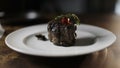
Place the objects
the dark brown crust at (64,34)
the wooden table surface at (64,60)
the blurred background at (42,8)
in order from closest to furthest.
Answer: the wooden table surface at (64,60) → the dark brown crust at (64,34) → the blurred background at (42,8)

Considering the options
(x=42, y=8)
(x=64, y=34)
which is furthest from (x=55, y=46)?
(x=42, y=8)

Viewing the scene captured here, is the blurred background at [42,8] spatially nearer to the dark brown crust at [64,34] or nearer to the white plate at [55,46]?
the white plate at [55,46]

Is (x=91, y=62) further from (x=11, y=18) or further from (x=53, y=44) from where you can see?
(x=11, y=18)

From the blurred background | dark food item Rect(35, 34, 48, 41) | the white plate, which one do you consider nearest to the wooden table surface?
the white plate

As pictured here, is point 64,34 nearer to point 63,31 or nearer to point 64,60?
point 63,31

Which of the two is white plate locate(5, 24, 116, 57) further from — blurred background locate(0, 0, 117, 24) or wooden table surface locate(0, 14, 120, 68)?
blurred background locate(0, 0, 117, 24)

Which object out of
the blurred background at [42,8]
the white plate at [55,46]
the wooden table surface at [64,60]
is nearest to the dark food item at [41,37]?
the white plate at [55,46]

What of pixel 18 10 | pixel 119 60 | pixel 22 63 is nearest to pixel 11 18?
pixel 18 10
